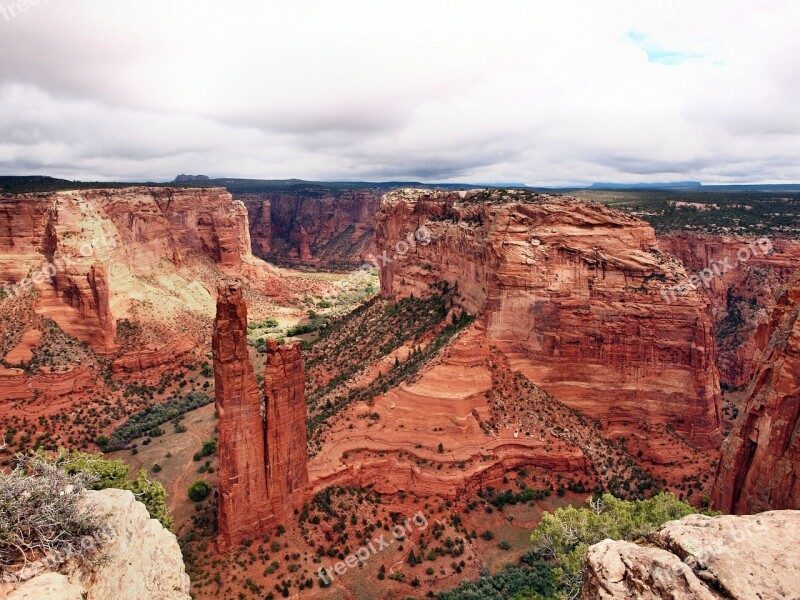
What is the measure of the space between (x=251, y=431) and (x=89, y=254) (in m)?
→ 41.1

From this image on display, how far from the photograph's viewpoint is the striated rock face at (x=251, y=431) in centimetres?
2788

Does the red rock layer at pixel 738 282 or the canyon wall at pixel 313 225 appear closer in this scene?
the red rock layer at pixel 738 282

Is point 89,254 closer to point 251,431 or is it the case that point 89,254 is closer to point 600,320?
point 251,431

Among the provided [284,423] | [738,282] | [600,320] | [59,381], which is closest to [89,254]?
[59,381]

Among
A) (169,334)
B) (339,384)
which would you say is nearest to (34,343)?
(169,334)

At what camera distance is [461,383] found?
1515 inches

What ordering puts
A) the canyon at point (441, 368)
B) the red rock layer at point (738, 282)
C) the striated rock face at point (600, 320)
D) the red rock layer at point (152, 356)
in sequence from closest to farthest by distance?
the canyon at point (441, 368), the striated rock face at point (600, 320), the red rock layer at point (152, 356), the red rock layer at point (738, 282)

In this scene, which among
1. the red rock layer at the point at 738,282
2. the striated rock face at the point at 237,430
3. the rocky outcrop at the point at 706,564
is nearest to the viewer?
the rocky outcrop at the point at 706,564

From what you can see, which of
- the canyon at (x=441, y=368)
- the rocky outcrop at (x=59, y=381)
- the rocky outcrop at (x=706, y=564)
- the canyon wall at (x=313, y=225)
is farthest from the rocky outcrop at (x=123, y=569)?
the canyon wall at (x=313, y=225)

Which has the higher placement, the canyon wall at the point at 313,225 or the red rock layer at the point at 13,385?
the canyon wall at the point at 313,225

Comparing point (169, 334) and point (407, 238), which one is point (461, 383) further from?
point (169, 334)

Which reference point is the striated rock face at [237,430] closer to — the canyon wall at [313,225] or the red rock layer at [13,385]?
the red rock layer at [13,385]

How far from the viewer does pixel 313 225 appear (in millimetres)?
170250

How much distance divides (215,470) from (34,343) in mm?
26503
